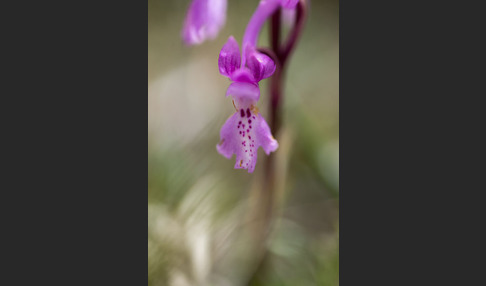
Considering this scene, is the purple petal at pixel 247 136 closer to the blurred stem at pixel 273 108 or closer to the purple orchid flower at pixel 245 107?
the purple orchid flower at pixel 245 107

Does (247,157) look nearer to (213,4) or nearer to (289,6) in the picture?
(289,6)

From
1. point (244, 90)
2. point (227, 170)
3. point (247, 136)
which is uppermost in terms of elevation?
point (244, 90)

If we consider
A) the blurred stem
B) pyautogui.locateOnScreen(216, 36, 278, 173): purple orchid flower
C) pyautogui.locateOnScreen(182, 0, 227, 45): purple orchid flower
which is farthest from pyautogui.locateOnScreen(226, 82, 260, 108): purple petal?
pyautogui.locateOnScreen(182, 0, 227, 45): purple orchid flower

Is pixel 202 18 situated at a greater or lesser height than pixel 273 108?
greater

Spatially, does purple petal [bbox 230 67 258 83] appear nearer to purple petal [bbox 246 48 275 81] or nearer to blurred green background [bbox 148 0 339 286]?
purple petal [bbox 246 48 275 81]

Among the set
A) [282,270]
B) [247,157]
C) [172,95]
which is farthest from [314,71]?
[247,157]

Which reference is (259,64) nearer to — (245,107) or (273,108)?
(245,107)

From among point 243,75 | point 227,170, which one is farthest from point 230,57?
point 227,170

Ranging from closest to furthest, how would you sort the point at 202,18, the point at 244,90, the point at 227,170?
the point at 244,90, the point at 202,18, the point at 227,170
